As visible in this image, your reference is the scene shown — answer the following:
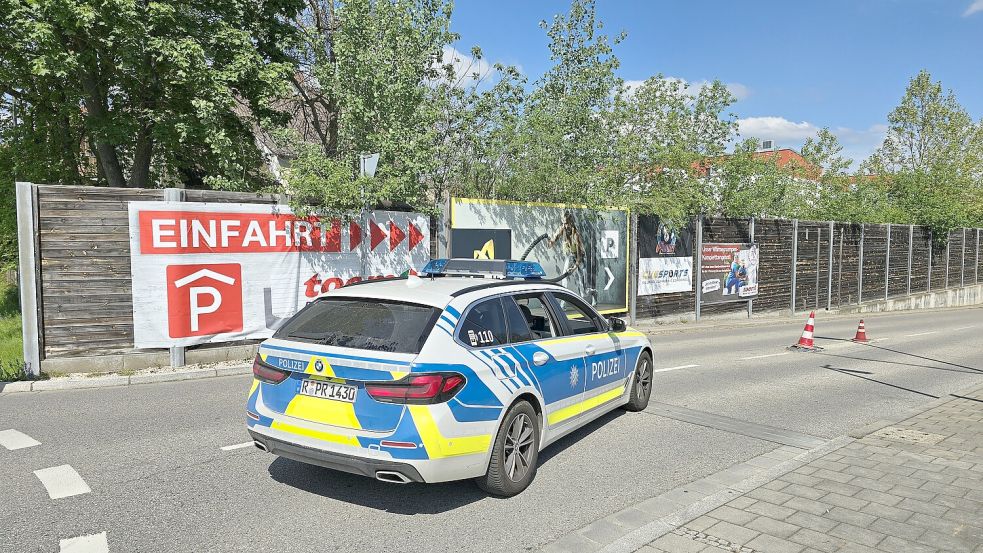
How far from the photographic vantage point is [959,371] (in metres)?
11.6

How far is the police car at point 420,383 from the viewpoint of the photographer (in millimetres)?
4047

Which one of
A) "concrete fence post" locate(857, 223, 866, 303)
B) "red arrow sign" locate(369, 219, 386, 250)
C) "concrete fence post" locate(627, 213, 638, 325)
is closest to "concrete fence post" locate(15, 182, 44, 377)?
"red arrow sign" locate(369, 219, 386, 250)

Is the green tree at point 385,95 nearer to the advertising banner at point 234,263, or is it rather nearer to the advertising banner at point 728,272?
the advertising banner at point 234,263

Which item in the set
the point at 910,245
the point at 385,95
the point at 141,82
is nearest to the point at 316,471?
the point at 385,95

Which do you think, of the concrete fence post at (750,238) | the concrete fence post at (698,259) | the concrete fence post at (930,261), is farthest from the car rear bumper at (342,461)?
the concrete fence post at (930,261)

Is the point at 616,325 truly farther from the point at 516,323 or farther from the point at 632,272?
the point at 632,272

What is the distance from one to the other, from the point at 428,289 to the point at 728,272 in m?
18.4

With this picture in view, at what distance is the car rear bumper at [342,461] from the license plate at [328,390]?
0.35 m

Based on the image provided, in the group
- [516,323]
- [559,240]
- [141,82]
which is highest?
[141,82]

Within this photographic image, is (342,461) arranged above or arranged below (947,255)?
below

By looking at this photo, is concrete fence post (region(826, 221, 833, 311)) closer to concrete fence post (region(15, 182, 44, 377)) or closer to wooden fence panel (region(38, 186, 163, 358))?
wooden fence panel (region(38, 186, 163, 358))

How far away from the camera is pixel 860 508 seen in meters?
4.50

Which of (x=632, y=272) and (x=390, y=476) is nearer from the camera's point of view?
(x=390, y=476)

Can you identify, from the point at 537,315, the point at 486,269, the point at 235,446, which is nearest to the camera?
the point at 537,315
